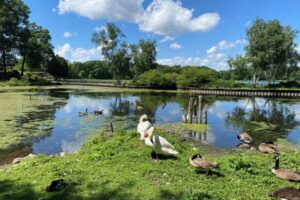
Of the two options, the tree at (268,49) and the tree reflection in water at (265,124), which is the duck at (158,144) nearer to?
the tree reflection in water at (265,124)

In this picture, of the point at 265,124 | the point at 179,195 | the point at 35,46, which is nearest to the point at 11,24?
the point at 35,46

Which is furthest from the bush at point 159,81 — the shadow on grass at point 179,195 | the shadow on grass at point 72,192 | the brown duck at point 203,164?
the shadow on grass at point 179,195

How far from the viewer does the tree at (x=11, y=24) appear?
69.3 meters

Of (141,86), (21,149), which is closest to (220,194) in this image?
(21,149)

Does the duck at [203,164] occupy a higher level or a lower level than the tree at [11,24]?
lower

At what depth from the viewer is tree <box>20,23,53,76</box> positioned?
75250 millimetres

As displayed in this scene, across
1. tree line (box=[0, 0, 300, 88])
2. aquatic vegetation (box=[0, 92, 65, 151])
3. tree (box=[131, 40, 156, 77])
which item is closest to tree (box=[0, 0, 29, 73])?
tree line (box=[0, 0, 300, 88])

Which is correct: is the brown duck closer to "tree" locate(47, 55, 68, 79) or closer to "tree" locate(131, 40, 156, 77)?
"tree" locate(131, 40, 156, 77)

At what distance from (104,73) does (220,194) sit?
5127 inches

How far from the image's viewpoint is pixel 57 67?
97.2 meters

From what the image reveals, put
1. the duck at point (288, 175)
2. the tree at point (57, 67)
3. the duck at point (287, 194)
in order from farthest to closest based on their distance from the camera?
the tree at point (57, 67)
the duck at point (288, 175)
the duck at point (287, 194)

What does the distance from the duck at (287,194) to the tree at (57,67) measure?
94.7m

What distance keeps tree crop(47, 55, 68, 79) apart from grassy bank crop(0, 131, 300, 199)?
298 feet

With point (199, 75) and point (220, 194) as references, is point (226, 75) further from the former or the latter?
point (220, 194)
